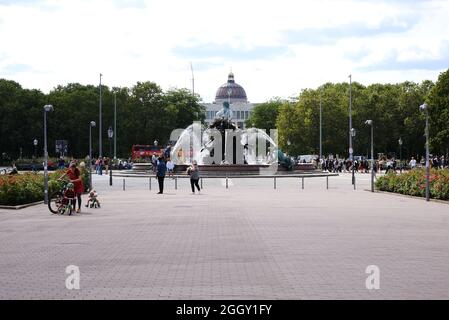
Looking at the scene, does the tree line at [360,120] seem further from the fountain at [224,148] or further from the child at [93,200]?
the child at [93,200]

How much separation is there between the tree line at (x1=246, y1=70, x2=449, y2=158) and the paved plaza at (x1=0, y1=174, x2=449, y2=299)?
7012cm

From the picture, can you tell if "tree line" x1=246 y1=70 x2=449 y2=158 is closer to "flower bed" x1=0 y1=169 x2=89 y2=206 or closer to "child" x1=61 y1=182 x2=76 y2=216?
"flower bed" x1=0 y1=169 x2=89 y2=206

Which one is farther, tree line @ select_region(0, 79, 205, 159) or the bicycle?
tree line @ select_region(0, 79, 205, 159)

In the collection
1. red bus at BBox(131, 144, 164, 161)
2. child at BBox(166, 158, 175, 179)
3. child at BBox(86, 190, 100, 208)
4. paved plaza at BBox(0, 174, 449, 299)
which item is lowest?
paved plaza at BBox(0, 174, 449, 299)

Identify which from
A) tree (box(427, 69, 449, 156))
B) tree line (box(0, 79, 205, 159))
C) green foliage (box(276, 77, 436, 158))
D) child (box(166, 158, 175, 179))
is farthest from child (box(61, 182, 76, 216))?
tree line (box(0, 79, 205, 159))

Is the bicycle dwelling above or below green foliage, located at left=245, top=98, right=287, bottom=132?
below

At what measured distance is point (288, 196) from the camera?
3319cm

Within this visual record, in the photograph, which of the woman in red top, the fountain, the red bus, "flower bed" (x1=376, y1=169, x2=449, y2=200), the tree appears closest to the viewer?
the woman in red top

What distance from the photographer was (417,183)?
107ft

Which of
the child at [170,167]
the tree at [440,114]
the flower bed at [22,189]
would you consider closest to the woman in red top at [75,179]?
the flower bed at [22,189]

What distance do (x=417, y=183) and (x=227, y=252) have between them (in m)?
20.0

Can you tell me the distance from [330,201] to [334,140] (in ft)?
226

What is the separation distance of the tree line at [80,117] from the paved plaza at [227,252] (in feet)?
234

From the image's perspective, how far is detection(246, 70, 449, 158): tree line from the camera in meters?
94.6
